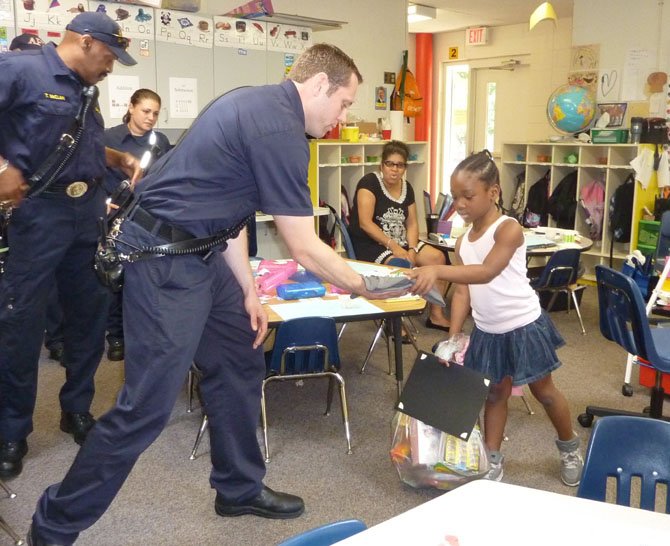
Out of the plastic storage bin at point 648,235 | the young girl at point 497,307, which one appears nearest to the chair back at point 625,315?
the young girl at point 497,307

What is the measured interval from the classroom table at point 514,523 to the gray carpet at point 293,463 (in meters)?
1.42

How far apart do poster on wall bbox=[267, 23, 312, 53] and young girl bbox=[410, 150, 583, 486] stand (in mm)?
3955

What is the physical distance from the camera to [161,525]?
2.67 meters

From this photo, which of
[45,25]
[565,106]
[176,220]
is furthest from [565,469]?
[565,106]

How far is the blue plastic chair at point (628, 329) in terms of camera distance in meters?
3.14

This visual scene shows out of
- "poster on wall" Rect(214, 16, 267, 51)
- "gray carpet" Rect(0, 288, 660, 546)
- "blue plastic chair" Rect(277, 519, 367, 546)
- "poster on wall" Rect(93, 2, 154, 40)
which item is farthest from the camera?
"poster on wall" Rect(214, 16, 267, 51)

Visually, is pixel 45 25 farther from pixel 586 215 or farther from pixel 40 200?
pixel 586 215

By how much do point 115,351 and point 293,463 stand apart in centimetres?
196

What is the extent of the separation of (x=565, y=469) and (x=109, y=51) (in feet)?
8.29

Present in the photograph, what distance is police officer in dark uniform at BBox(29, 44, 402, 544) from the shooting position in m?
2.12

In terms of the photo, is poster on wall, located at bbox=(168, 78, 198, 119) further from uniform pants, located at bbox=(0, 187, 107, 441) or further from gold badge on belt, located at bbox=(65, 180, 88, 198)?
gold badge on belt, located at bbox=(65, 180, 88, 198)

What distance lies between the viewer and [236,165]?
215cm

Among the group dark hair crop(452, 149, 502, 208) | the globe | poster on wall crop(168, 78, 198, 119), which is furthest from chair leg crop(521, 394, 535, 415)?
the globe

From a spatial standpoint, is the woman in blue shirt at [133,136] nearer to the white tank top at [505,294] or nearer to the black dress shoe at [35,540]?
the black dress shoe at [35,540]
